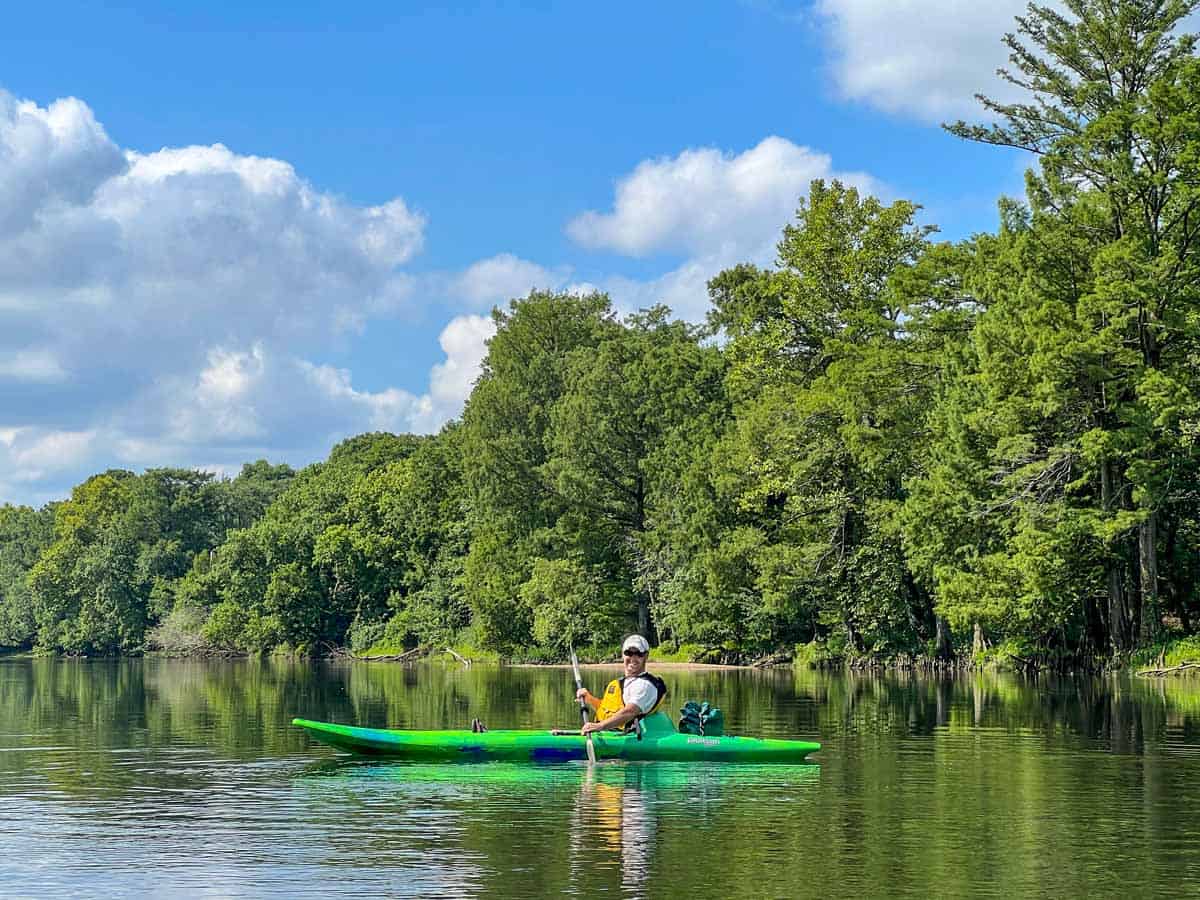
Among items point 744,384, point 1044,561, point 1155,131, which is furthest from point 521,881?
point 744,384

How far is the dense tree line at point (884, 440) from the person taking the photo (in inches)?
1610

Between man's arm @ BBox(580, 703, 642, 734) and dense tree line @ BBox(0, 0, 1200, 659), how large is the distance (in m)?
22.3

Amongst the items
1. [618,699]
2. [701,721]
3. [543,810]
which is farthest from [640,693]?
[543,810]

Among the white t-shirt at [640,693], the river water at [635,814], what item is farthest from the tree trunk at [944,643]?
the white t-shirt at [640,693]

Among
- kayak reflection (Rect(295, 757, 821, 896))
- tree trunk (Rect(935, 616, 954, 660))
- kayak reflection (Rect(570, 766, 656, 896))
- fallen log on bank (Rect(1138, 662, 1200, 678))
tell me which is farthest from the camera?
tree trunk (Rect(935, 616, 954, 660))

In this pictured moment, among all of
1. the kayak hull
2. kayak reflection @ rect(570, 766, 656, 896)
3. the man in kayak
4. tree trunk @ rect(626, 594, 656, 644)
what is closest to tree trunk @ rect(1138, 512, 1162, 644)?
the kayak hull

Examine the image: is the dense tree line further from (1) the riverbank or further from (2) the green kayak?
(2) the green kayak

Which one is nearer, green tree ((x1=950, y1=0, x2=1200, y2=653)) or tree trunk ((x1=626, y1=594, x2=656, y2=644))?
green tree ((x1=950, y1=0, x2=1200, y2=653))

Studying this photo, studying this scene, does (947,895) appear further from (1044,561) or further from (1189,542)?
(1189,542)

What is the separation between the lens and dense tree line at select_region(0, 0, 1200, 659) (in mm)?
40906

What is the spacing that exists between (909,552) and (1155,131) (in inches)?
580

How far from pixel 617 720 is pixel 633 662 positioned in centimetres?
80

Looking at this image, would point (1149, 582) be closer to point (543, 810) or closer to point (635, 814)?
point (635, 814)

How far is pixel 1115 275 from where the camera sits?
39.9 metres
